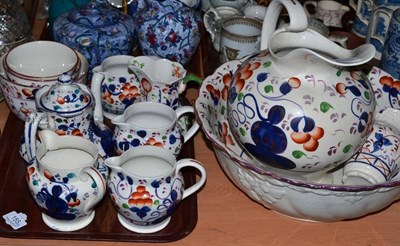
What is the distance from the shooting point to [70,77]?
84 cm

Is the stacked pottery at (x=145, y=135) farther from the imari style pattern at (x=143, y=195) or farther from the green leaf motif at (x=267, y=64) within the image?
the green leaf motif at (x=267, y=64)

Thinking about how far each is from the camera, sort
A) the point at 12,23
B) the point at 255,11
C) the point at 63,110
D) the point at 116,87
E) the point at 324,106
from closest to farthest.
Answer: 1. the point at 324,106
2. the point at 63,110
3. the point at 116,87
4. the point at 12,23
5. the point at 255,11

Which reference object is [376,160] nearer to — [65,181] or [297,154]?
[297,154]

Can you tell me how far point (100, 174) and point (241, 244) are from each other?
0.21 metres

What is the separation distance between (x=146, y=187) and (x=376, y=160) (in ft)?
1.02

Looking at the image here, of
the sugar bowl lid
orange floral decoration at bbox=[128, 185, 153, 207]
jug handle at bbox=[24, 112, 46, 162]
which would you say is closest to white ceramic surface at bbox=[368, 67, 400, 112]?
orange floral decoration at bbox=[128, 185, 153, 207]

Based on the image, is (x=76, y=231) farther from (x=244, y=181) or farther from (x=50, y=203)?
(x=244, y=181)

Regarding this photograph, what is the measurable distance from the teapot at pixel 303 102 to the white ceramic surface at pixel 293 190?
3 centimetres

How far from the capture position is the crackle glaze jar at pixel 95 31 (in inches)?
39.7

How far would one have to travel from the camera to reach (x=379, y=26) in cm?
117

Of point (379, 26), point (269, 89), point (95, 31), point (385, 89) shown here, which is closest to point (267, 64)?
point (269, 89)

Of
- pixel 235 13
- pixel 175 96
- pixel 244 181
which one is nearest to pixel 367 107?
pixel 244 181

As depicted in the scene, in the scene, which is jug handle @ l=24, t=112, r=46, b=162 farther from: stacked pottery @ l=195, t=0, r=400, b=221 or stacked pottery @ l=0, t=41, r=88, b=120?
stacked pottery @ l=195, t=0, r=400, b=221

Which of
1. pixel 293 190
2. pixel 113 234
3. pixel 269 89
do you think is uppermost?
pixel 269 89
